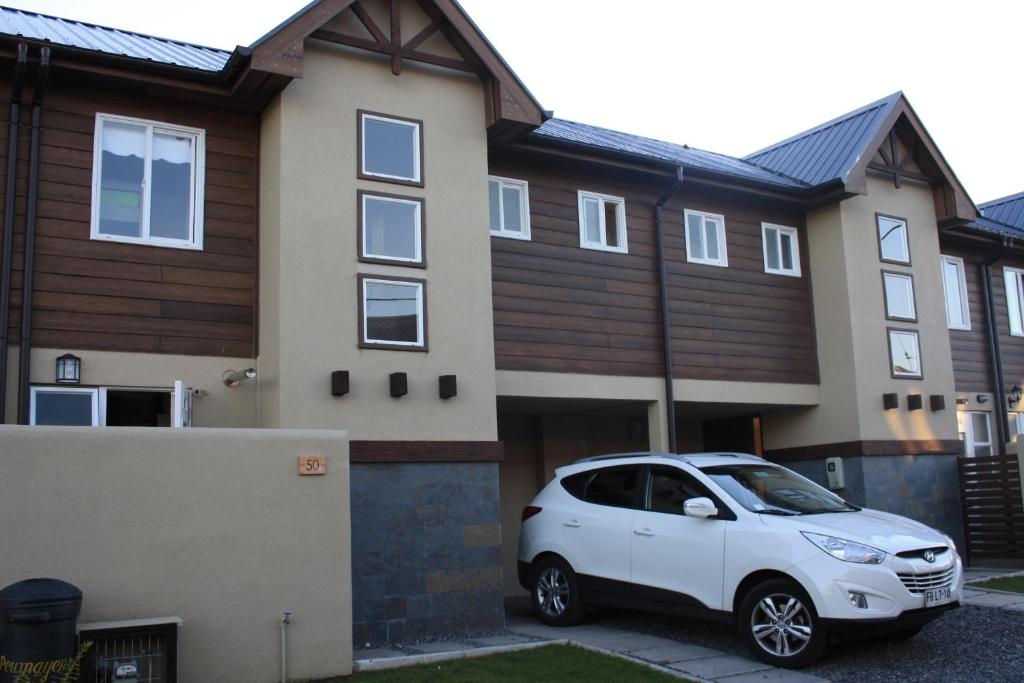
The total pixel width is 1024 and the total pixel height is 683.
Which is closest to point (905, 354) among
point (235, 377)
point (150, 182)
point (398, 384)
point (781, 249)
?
point (781, 249)

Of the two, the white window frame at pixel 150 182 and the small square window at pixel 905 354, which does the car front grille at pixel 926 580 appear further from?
the white window frame at pixel 150 182

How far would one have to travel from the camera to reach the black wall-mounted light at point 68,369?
962 centimetres

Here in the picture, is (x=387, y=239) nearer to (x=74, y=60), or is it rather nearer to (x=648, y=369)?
(x=74, y=60)

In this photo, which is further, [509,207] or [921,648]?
[509,207]

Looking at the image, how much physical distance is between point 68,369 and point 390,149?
160 inches

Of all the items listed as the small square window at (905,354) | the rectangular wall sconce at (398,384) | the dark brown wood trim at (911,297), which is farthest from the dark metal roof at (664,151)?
the rectangular wall sconce at (398,384)

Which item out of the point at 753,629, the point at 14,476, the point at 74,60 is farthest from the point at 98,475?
the point at 753,629

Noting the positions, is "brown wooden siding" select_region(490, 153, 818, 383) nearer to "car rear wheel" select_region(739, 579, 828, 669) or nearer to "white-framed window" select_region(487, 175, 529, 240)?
"white-framed window" select_region(487, 175, 529, 240)

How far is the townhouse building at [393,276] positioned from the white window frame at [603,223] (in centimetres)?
4

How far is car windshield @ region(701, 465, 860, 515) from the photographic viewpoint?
948 centimetres

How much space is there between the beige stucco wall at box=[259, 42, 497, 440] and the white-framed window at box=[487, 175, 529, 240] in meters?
1.12

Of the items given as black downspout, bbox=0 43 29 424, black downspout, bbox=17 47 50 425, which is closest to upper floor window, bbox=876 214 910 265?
black downspout, bbox=17 47 50 425

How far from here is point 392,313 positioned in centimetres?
1089

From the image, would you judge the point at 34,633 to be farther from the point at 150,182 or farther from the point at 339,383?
the point at 150,182
